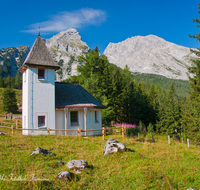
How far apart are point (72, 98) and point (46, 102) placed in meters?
3.50

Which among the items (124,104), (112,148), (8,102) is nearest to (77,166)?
(112,148)

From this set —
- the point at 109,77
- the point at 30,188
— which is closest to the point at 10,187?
the point at 30,188

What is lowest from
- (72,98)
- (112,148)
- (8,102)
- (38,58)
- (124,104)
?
(112,148)

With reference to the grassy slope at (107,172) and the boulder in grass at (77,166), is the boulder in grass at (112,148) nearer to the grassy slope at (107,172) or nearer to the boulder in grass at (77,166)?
the grassy slope at (107,172)

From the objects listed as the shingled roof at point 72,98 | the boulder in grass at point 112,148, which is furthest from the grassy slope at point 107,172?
the shingled roof at point 72,98

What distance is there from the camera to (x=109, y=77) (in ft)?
123

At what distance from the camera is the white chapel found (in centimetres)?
1648

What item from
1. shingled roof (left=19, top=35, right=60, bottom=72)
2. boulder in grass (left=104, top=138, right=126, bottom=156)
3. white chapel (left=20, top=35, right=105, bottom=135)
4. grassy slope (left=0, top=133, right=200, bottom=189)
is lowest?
grassy slope (left=0, top=133, right=200, bottom=189)

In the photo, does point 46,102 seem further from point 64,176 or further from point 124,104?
point 124,104

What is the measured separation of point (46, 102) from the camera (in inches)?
672

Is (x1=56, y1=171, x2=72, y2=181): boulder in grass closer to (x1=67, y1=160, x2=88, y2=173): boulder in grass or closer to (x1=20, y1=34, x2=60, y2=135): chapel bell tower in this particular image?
(x1=67, y1=160, x2=88, y2=173): boulder in grass

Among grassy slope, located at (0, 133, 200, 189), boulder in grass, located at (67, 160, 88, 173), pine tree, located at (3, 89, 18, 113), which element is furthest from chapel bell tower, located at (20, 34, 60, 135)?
pine tree, located at (3, 89, 18, 113)

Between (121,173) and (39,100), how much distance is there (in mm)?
12599

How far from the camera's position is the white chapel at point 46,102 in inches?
649
